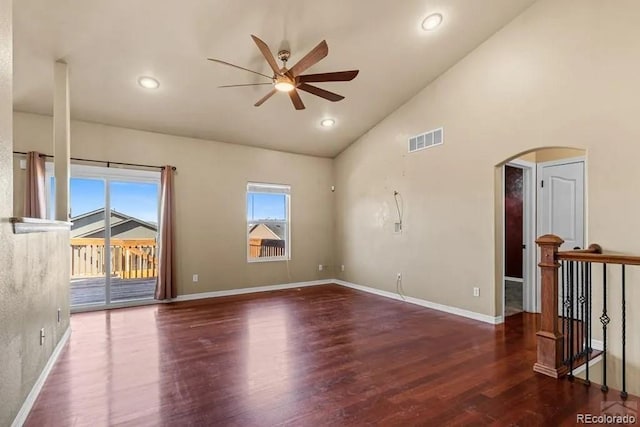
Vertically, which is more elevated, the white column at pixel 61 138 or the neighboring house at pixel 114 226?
the white column at pixel 61 138

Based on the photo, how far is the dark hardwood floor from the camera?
7.29 feet

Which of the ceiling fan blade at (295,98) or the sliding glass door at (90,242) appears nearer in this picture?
the ceiling fan blade at (295,98)

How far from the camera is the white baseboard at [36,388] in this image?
6.89ft

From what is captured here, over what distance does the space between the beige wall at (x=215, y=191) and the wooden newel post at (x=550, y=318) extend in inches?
183

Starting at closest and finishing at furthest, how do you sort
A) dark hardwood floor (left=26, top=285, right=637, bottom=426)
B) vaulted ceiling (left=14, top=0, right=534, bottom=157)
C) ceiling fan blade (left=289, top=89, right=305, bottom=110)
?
dark hardwood floor (left=26, top=285, right=637, bottom=426)
vaulted ceiling (left=14, top=0, right=534, bottom=157)
ceiling fan blade (left=289, top=89, right=305, bottom=110)

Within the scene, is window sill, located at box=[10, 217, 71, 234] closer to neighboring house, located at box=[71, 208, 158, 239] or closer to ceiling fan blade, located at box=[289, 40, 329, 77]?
ceiling fan blade, located at box=[289, 40, 329, 77]

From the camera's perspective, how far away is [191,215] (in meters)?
5.71

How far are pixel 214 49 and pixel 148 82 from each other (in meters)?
1.08

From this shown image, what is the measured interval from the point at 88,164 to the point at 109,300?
210 cm

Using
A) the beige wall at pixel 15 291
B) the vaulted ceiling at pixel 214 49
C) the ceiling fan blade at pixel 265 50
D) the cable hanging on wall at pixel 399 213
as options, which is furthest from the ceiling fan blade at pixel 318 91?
the beige wall at pixel 15 291

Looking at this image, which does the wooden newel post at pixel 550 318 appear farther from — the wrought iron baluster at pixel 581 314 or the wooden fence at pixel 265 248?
the wooden fence at pixel 265 248

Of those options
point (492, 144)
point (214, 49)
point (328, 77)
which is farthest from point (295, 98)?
point (492, 144)

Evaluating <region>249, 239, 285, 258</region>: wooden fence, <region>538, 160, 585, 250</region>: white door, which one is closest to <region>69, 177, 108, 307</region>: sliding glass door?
<region>249, 239, 285, 258</region>: wooden fence

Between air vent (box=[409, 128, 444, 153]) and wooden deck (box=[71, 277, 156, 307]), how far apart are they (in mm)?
4918
